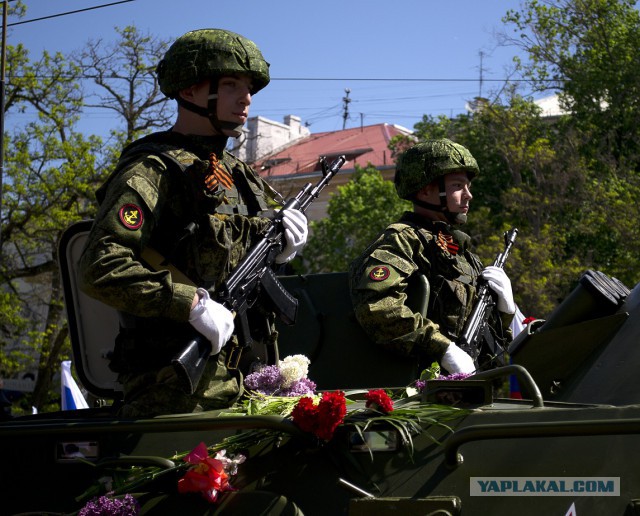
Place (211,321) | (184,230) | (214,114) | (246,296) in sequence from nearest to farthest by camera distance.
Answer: (211,321), (184,230), (246,296), (214,114)

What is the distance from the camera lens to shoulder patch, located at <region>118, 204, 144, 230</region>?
4125 millimetres

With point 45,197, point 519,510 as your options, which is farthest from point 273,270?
point 45,197

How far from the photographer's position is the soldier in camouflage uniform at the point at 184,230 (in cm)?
408

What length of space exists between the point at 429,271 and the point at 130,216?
7.81 ft

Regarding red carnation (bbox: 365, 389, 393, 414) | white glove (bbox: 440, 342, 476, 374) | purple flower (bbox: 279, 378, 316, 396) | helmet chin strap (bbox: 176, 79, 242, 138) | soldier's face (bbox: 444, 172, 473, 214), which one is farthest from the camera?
soldier's face (bbox: 444, 172, 473, 214)

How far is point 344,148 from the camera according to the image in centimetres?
4425

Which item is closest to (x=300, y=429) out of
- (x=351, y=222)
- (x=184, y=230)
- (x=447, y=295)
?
(x=184, y=230)

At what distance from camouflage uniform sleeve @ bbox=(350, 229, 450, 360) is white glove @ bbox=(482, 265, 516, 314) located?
55cm

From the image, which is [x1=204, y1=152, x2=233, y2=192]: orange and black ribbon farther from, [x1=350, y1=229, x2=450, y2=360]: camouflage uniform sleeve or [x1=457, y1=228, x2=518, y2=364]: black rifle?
[x1=457, y1=228, x2=518, y2=364]: black rifle

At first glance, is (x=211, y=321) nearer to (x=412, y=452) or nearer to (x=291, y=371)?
(x=291, y=371)

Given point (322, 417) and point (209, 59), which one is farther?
point (209, 59)

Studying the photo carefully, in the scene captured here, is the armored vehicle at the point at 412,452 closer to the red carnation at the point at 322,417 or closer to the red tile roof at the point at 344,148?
the red carnation at the point at 322,417

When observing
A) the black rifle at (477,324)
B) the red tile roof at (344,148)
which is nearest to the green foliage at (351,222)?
the red tile roof at (344,148)

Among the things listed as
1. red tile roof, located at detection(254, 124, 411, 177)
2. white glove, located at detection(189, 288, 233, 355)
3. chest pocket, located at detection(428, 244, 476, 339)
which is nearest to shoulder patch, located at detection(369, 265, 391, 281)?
chest pocket, located at detection(428, 244, 476, 339)
